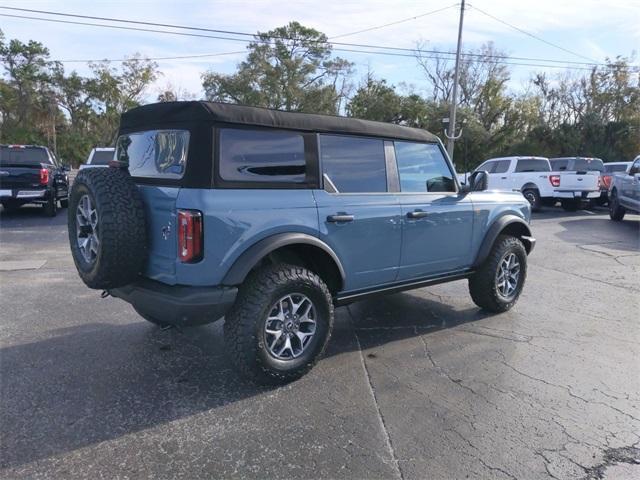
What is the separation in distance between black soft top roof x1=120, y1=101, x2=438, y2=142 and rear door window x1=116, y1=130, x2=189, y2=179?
8 centimetres

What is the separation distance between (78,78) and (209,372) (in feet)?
152

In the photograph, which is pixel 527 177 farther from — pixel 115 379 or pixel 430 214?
pixel 115 379

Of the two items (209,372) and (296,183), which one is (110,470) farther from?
(296,183)

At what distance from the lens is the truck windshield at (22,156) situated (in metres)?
12.6

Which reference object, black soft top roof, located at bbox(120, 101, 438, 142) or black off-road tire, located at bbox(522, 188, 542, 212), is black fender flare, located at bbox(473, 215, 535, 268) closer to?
black soft top roof, located at bbox(120, 101, 438, 142)

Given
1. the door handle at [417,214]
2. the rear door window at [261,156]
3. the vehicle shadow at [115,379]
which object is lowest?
the vehicle shadow at [115,379]

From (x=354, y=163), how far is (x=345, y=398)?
189 centimetres

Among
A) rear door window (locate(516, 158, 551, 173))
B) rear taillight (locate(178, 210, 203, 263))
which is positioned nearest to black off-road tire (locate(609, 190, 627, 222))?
rear door window (locate(516, 158, 551, 173))

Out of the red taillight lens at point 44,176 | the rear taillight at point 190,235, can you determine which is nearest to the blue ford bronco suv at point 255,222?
the rear taillight at point 190,235

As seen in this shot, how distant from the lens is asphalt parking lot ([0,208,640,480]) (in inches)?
105

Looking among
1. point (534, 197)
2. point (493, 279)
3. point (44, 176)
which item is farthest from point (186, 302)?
point (534, 197)

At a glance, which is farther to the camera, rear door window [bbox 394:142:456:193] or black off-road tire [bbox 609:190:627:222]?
black off-road tire [bbox 609:190:627:222]

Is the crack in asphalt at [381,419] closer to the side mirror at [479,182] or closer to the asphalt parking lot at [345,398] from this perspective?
the asphalt parking lot at [345,398]

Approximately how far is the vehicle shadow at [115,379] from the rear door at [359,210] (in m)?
0.78
